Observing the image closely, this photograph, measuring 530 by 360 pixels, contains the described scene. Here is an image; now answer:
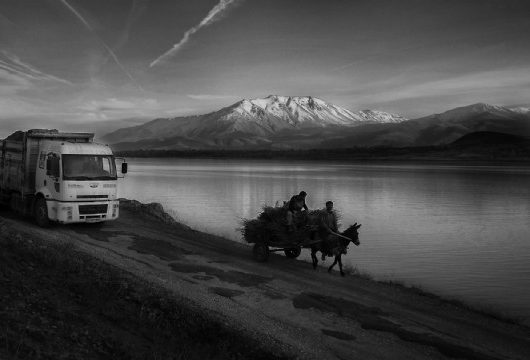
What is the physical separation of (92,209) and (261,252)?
305 inches

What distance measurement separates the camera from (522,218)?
3966cm

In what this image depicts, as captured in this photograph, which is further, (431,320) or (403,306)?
(403,306)

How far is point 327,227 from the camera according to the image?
55.6ft

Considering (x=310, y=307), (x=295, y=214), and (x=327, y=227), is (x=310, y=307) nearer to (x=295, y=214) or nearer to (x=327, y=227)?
(x=327, y=227)

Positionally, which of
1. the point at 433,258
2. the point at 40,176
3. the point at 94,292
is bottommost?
the point at 433,258

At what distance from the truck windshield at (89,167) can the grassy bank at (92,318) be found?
730 cm

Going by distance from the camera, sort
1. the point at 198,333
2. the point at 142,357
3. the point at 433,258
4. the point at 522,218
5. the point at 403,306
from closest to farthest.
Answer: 1. the point at 142,357
2. the point at 198,333
3. the point at 403,306
4. the point at 433,258
5. the point at 522,218

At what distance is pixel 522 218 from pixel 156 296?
34.9m

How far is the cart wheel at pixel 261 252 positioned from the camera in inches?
730

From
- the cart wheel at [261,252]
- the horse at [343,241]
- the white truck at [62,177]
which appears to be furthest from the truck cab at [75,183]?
the horse at [343,241]

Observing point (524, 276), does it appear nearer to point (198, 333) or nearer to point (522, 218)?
point (198, 333)

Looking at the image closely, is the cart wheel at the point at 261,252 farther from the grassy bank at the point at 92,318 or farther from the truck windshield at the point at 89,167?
the truck windshield at the point at 89,167

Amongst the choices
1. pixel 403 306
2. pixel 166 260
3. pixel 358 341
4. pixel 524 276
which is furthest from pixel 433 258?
pixel 358 341

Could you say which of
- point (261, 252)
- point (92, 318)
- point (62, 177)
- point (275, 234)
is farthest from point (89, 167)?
point (92, 318)
